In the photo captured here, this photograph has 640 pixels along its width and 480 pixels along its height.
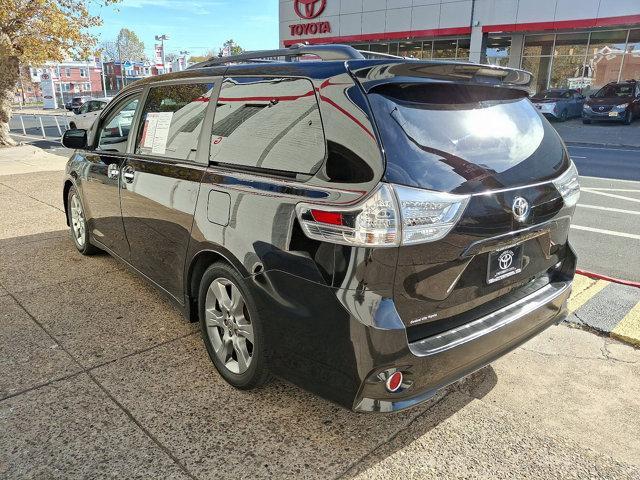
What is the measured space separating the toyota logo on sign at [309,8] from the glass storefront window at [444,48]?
708 centimetres

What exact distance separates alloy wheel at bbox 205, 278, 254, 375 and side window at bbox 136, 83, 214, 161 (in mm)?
873

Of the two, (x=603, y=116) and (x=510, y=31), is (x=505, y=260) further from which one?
(x=510, y=31)

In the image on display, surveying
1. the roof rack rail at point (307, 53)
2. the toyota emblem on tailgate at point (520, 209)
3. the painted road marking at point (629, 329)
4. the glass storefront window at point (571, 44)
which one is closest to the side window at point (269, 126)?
the roof rack rail at point (307, 53)

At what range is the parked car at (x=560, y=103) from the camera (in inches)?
906

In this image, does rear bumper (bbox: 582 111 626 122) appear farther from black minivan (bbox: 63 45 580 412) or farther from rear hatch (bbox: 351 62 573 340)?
rear hatch (bbox: 351 62 573 340)

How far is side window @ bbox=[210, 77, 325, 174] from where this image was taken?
2398 millimetres

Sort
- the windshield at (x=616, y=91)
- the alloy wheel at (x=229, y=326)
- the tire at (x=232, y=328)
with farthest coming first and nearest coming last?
1. the windshield at (x=616, y=91)
2. the alloy wheel at (x=229, y=326)
3. the tire at (x=232, y=328)

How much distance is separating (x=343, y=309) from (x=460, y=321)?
0.65 metres

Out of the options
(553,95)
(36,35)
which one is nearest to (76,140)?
(36,35)

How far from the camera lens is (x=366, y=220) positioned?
6.88 feet

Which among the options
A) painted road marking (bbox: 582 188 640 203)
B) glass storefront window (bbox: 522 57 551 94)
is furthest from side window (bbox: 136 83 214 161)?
glass storefront window (bbox: 522 57 551 94)

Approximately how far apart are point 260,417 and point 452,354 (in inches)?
43.7

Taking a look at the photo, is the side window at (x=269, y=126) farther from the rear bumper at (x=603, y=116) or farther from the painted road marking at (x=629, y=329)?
the rear bumper at (x=603, y=116)

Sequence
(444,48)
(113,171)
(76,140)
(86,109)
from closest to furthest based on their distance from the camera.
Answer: (113,171), (76,140), (86,109), (444,48)
